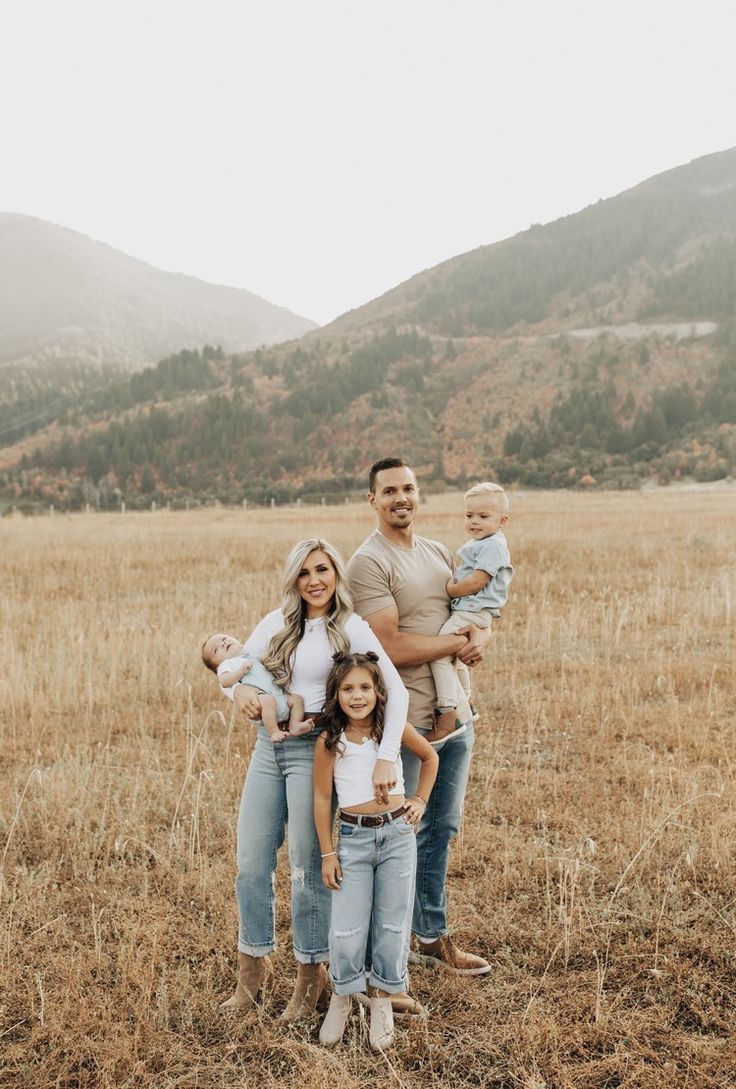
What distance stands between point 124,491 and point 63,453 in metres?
14.9

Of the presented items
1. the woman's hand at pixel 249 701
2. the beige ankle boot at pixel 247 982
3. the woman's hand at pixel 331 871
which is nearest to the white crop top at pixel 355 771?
the woman's hand at pixel 331 871

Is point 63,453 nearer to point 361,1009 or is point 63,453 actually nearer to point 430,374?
point 430,374

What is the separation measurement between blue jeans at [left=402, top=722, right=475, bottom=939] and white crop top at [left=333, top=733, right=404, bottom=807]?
1.70 ft

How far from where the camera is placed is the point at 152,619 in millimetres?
11406

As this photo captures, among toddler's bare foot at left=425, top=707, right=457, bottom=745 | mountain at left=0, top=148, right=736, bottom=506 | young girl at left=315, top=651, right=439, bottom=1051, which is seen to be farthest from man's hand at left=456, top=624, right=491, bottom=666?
mountain at left=0, top=148, right=736, bottom=506

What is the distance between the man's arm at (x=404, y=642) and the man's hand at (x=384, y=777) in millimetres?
481

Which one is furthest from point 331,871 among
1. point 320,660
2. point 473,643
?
point 473,643

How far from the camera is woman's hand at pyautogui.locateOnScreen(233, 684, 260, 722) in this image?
123 inches

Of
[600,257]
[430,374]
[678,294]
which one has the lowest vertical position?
[430,374]

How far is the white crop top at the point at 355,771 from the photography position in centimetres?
309

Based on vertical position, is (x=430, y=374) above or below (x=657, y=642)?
above

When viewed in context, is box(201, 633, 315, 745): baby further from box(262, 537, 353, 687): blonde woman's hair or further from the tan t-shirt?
the tan t-shirt

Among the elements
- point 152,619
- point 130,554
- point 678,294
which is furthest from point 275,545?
point 678,294

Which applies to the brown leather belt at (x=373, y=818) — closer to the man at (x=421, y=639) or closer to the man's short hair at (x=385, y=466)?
the man at (x=421, y=639)
